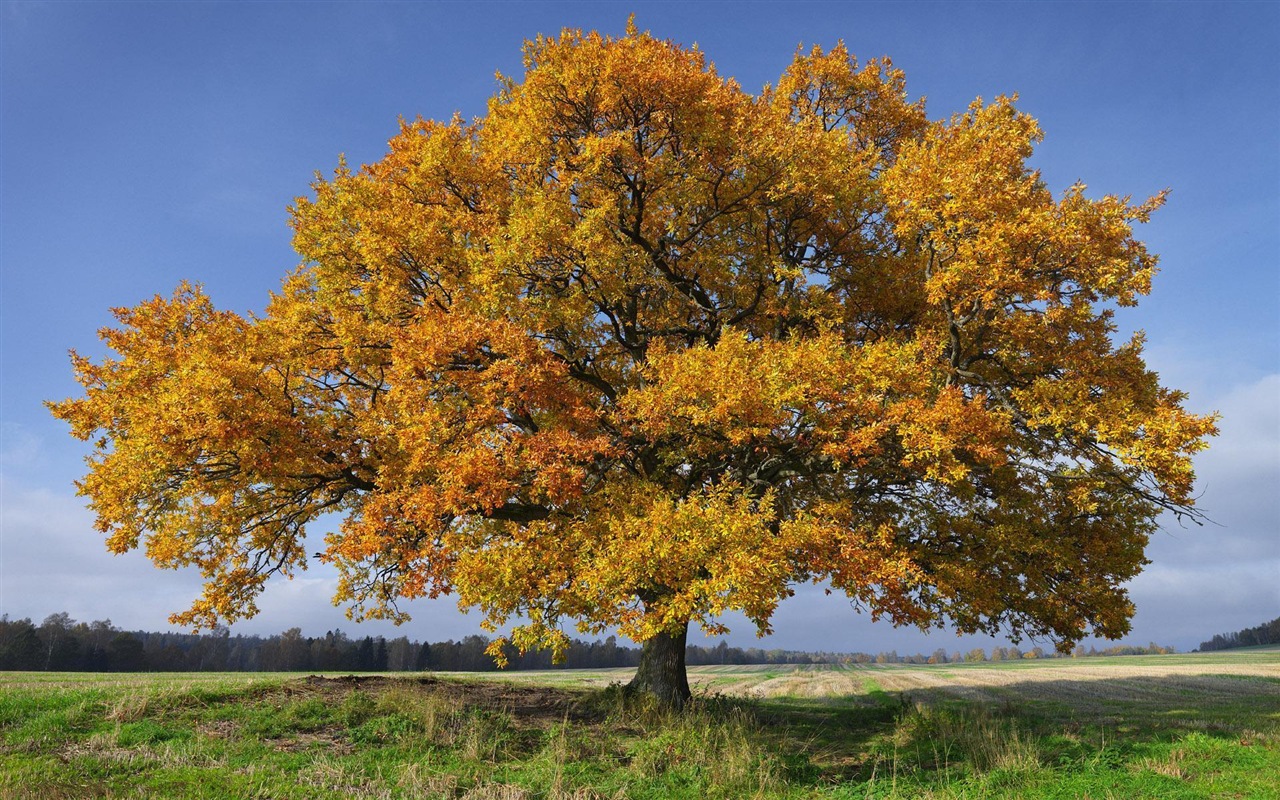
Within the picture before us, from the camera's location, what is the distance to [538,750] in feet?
44.8

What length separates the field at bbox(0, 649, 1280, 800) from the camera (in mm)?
10852

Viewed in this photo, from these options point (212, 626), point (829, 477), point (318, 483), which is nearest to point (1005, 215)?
point (829, 477)

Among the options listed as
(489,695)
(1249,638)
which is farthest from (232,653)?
(1249,638)

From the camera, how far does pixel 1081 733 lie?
16.8 m

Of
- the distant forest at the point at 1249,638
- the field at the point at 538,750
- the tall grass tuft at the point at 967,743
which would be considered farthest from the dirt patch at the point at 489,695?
the distant forest at the point at 1249,638

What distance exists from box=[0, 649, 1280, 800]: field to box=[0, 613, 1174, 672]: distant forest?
51.3m

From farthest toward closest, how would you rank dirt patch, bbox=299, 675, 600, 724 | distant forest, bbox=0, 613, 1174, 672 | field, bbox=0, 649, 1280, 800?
1. distant forest, bbox=0, 613, 1174, 672
2. dirt patch, bbox=299, 675, 600, 724
3. field, bbox=0, 649, 1280, 800

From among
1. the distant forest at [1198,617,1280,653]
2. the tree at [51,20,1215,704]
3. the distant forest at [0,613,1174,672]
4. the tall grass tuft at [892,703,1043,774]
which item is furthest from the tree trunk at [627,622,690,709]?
the distant forest at [1198,617,1280,653]

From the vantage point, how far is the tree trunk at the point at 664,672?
1927cm

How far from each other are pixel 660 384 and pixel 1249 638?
562ft

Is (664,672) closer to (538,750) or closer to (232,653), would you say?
(538,750)

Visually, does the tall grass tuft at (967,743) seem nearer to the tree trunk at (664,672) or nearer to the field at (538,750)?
the field at (538,750)

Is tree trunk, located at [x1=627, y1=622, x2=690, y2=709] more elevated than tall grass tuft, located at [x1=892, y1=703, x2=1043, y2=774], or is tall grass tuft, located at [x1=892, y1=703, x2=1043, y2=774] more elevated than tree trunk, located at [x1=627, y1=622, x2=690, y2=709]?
tree trunk, located at [x1=627, y1=622, x2=690, y2=709]

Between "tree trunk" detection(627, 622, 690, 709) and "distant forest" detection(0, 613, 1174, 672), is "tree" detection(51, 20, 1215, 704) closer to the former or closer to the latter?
"tree trunk" detection(627, 622, 690, 709)
